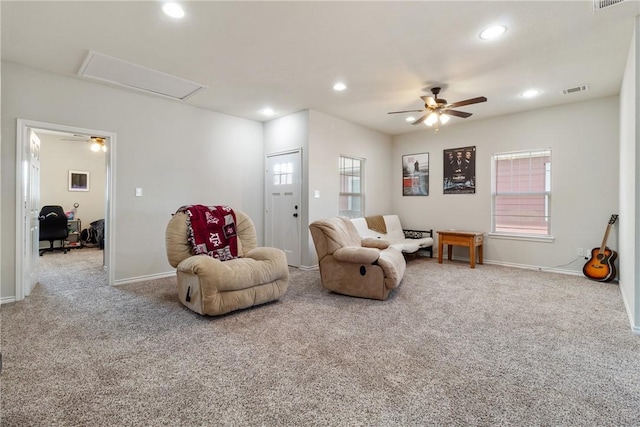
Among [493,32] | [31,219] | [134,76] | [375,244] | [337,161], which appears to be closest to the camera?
[493,32]

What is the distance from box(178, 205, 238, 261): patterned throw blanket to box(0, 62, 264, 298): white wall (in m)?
1.29

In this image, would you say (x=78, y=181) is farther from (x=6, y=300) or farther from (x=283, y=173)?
(x=283, y=173)

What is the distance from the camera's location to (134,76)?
3.50 meters

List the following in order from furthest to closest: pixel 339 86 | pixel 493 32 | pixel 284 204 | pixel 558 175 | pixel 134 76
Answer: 1. pixel 284 204
2. pixel 558 175
3. pixel 339 86
4. pixel 134 76
5. pixel 493 32

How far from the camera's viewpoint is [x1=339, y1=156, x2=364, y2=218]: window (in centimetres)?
559

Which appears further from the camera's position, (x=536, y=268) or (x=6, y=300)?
(x=536, y=268)

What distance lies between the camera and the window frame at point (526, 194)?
15.5ft

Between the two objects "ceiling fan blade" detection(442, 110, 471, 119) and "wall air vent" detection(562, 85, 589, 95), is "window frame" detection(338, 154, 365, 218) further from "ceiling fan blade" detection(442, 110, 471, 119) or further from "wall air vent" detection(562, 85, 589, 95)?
"wall air vent" detection(562, 85, 589, 95)

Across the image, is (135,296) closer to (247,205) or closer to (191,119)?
(247,205)

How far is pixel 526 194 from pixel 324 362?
4663mm

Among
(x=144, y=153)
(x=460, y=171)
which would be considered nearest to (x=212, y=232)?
(x=144, y=153)

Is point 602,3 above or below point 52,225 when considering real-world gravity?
above

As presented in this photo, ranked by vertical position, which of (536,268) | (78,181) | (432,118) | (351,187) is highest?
(432,118)

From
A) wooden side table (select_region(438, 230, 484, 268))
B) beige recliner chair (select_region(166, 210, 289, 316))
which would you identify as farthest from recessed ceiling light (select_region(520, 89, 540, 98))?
beige recliner chair (select_region(166, 210, 289, 316))
